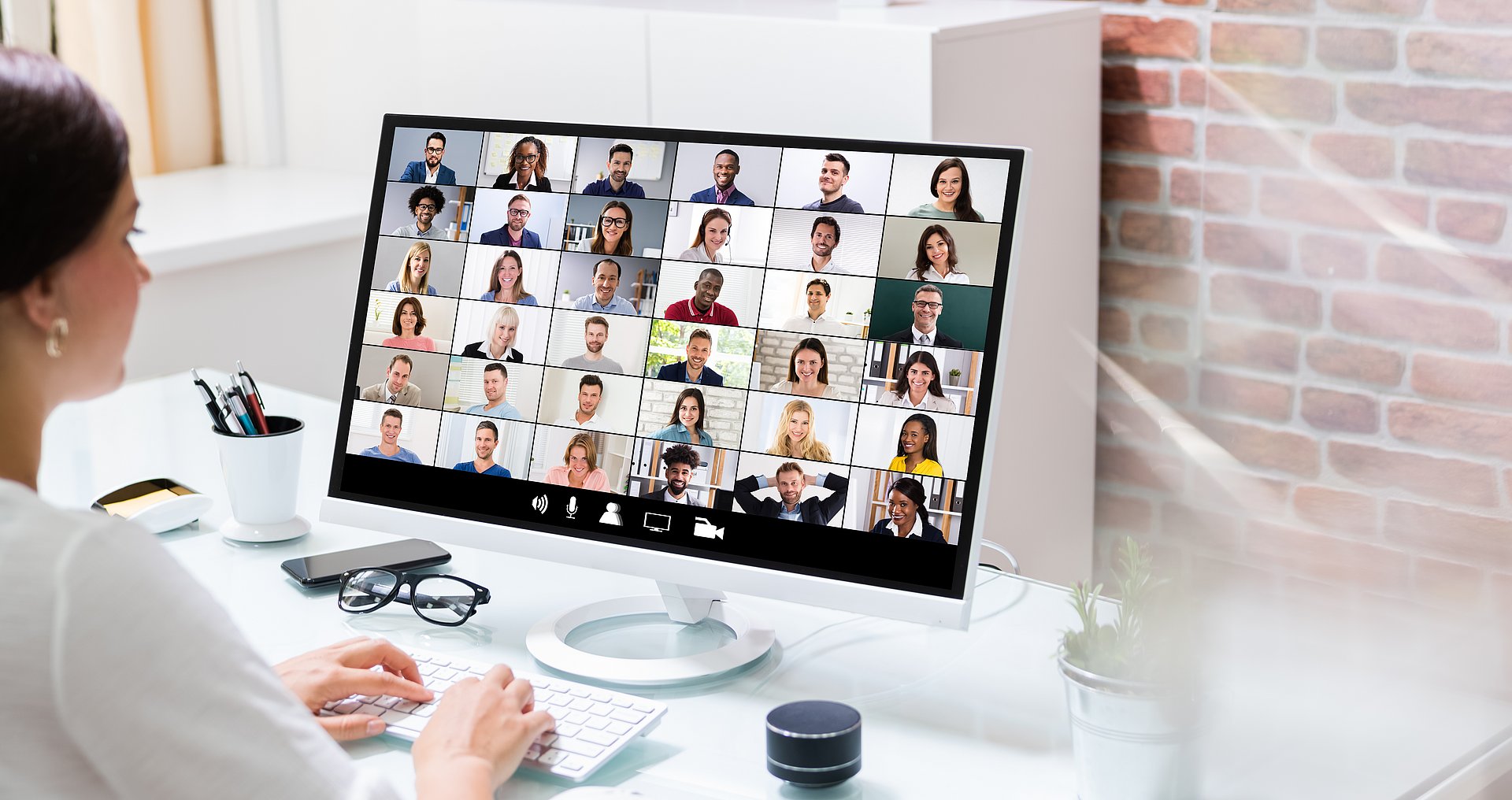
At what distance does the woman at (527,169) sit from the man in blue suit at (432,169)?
5cm

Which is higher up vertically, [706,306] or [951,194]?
[951,194]

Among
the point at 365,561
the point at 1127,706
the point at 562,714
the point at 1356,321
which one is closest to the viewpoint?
the point at 1356,321

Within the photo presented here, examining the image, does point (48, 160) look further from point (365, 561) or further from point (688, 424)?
point (365, 561)

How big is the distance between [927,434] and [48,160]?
60 cm

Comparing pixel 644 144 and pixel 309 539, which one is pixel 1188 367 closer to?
pixel 644 144

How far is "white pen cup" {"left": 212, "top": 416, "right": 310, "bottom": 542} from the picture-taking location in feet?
4.28

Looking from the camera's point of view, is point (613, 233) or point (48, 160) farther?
point (613, 233)

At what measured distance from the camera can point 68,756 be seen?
63cm

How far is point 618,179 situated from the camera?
1.11 metres

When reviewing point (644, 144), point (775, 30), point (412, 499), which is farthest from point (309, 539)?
point (775, 30)

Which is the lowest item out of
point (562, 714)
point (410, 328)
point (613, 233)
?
point (562, 714)

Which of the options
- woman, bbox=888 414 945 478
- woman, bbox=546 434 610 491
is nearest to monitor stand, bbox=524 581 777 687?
woman, bbox=546 434 610 491

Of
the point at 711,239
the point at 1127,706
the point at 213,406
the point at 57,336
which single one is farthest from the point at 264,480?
the point at 1127,706

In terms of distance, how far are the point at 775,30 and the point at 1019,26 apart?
0.33 metres
